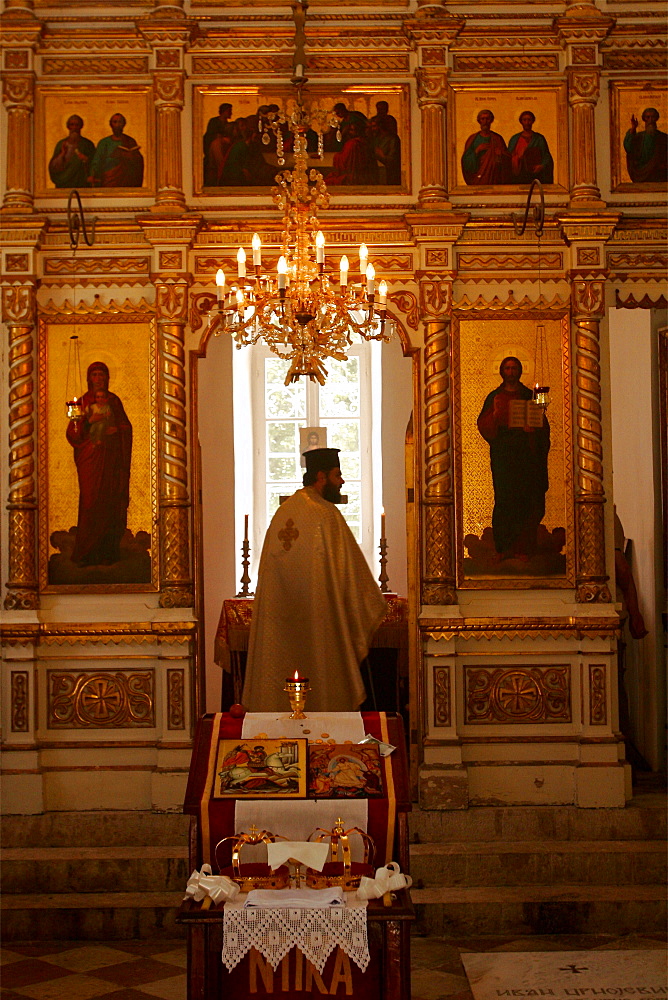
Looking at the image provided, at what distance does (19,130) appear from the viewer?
811cm

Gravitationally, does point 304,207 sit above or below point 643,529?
above

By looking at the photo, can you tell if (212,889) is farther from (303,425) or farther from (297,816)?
(303,425)

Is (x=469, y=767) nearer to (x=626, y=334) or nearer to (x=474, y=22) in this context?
(x=626, y=334)

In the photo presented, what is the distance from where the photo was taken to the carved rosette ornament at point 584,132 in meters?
8.05

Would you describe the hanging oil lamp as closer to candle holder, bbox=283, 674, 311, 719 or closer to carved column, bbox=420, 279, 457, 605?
carved column, bbox=420, 279, 457, 605

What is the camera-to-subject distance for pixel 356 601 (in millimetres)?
8125

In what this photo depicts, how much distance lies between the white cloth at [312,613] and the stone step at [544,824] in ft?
3.36

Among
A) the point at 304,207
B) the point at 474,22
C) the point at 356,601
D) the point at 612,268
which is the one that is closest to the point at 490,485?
the point at 356,601

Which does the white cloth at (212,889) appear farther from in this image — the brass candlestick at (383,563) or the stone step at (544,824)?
the brass candlestick at (383,563)

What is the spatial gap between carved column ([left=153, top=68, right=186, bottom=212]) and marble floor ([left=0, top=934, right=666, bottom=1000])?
4836 mm

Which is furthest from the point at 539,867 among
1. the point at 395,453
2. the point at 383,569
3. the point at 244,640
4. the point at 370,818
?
the point at 395,453

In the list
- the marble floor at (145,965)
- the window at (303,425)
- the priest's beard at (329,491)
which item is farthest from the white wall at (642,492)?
the window at (303,425)

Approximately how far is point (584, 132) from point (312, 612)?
3.85m

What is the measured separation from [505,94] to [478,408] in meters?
2.25
